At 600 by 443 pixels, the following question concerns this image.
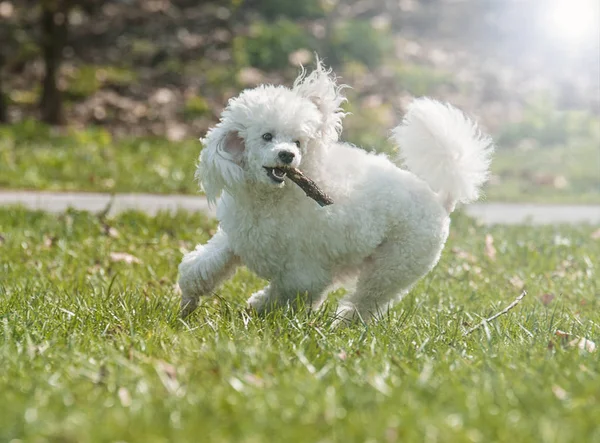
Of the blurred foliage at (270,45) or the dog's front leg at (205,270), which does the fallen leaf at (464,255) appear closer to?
the dog's front leg at (205,270)

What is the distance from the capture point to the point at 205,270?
4430 mm

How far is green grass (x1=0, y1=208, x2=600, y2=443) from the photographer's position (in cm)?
246

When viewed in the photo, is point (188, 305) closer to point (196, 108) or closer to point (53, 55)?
point (53, 55)

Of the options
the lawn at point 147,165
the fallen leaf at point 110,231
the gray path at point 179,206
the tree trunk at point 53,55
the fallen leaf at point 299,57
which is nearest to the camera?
the fallen leaf at point 110,231

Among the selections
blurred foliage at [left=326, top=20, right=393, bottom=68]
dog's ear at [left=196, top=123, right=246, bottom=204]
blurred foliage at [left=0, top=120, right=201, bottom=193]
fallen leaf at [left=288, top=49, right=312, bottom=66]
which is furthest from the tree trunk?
dog's ear at [left=196, top=123, right=246, bottom=204]

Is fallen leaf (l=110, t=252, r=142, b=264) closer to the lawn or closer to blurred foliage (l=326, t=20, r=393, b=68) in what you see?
the lawn

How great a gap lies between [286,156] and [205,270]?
769mm

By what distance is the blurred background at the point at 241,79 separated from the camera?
11031 mm

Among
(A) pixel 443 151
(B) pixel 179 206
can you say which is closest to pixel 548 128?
(B) pixel 179 206

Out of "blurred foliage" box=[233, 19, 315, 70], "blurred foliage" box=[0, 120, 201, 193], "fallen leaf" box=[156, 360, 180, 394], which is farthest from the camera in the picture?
"blurred foliage" box=[233, 19, 315, 70]

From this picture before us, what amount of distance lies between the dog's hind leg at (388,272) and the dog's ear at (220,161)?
33.9 inches

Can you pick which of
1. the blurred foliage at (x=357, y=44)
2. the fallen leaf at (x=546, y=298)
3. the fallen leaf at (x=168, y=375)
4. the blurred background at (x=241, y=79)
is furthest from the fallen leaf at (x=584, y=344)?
the blurred foliage at (x=357, y=44)

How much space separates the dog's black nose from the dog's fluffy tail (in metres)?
0.95

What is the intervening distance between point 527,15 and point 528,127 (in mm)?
6188
